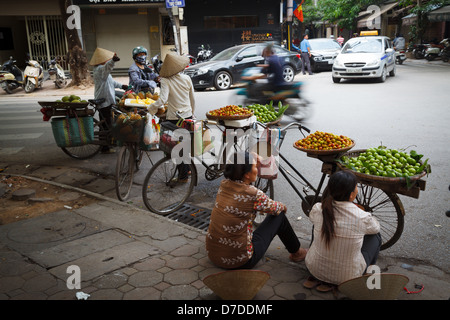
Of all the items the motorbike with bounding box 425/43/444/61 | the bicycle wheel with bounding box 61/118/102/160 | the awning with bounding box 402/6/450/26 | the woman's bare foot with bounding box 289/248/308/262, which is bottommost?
the woman's bare foot with bounding box 289/248/308/262

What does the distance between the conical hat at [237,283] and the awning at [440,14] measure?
1005 inches

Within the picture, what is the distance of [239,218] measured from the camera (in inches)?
130

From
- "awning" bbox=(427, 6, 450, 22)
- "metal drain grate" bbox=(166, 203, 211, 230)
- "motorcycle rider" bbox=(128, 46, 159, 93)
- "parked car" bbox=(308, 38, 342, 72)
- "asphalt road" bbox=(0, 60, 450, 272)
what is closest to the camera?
"asphalt road" bbox=(0, 60, 450, 272)

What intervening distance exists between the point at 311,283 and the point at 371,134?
215 inches

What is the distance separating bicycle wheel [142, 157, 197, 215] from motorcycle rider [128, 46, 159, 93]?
2507 mm

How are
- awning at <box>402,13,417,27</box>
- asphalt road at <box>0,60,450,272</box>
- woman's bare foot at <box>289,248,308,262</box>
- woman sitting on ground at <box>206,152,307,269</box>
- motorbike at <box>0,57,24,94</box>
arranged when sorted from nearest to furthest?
woman sitting on ground at <box>206,152,307,269</box> < woman's bare foot at <box>289,248,308,262</box> < asphalt road at <box>0,60,450,272</box> < motorbike at <box>0,57,24,94</box> < awning at <box>402,13,417,27</box>

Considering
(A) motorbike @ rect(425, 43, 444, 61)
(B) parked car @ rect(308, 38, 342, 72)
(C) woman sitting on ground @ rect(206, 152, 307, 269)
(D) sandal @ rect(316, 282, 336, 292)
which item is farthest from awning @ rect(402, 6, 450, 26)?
(D) sandal @ rect(316, 282, 336, 292)

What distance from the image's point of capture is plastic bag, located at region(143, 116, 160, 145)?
5.14 meters

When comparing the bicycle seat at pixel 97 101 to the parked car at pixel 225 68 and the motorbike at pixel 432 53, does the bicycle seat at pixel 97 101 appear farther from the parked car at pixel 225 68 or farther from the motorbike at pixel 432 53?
the motorbike at pixel 432 53

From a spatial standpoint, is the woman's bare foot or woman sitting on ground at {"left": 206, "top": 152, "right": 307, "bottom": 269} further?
the woman's bare foot

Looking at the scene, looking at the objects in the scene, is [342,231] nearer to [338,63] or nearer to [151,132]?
[151,132]

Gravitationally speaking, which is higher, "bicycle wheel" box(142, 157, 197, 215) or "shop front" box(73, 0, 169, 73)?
"shop front" box(73, 0, 169, 73)

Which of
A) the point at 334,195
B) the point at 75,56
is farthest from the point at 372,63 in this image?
the point at 334,195

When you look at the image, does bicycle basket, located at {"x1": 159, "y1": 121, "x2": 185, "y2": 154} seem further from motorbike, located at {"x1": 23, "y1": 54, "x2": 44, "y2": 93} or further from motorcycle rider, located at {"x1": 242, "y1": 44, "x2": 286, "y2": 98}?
motorbike, located at {"x1": 23, "y1": 54, "x2": 44, "y2": 93}
